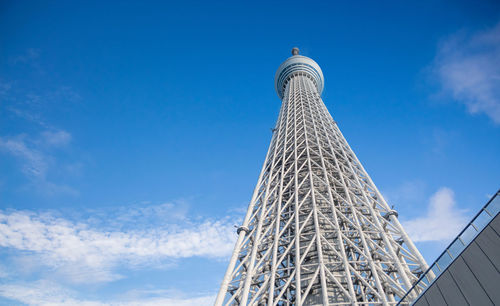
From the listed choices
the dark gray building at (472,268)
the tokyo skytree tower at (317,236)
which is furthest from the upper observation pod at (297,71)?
the dark gray building at (472,268)

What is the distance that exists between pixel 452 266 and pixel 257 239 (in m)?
11.4


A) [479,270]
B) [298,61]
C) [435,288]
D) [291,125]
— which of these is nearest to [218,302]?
[435,288]

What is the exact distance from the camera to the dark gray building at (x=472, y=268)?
6336 millimetres

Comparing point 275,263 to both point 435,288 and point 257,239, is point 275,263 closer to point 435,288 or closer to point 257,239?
point 257,239

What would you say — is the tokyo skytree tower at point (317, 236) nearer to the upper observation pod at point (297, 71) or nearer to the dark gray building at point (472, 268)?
the dark gray building at point (472, 268)

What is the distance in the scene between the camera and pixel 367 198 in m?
19.0

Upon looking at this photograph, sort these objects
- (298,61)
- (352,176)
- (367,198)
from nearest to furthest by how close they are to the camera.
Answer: (367,198) → (352,176) → (298,61)

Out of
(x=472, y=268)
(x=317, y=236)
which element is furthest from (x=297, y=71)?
(x=472, y=268)

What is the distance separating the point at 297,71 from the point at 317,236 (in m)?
40.2

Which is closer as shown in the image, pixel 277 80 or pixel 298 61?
pixel 298 61

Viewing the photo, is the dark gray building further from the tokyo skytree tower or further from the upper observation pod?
the upper observation pod

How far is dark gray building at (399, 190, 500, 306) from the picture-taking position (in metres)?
6.34

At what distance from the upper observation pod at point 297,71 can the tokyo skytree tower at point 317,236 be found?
1586cm

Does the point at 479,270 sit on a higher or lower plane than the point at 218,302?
lower
